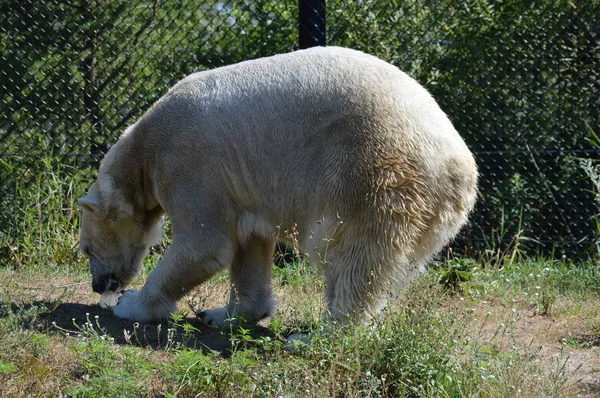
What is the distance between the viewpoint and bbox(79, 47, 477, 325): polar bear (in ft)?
13.8

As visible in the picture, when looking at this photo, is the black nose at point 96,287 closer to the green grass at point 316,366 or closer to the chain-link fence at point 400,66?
the green grass at point 316,366

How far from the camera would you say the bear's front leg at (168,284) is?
15.4 feet

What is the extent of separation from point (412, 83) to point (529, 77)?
3.63 metres

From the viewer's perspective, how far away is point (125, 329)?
15.4 ft

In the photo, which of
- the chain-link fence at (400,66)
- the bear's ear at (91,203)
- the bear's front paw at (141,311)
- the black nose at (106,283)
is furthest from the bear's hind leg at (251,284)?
the chain-link fence at (400,66)

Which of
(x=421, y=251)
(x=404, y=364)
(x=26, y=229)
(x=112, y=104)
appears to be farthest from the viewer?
(x=112, y=104)

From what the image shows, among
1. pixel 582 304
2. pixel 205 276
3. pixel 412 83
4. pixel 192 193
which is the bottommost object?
pixel 582 304

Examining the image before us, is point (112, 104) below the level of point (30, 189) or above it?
above

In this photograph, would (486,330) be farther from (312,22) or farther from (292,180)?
(312,22)

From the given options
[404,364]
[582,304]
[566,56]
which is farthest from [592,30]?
[404,364]

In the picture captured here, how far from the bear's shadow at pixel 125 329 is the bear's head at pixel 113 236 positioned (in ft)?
0.87

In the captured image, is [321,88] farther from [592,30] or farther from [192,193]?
[592,30]

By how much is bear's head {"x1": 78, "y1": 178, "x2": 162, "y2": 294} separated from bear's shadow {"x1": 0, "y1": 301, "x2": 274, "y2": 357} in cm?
27

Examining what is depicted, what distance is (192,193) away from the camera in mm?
4668
